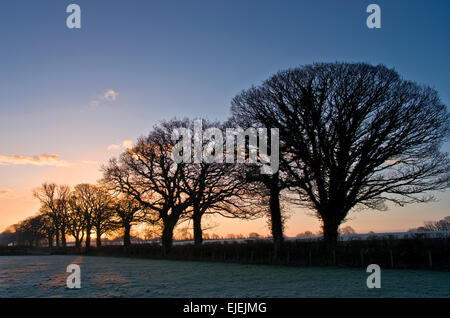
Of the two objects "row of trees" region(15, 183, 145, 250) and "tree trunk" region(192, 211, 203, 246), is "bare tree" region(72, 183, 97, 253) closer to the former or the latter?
"row of trees" region(15, 183, 145, 250)

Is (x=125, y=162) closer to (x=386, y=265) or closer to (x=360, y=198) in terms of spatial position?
(x=360, y=198)

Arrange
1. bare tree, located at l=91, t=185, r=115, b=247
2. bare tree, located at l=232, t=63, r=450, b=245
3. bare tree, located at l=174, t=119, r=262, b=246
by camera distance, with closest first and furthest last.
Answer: bare tree, located at l=232, t=63, r=450, b=245
bare tree, located at l=174, t=119, r=262, b=246
bare tree, located at l=91, t=185, r=115, b=247

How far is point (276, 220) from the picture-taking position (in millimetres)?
30469

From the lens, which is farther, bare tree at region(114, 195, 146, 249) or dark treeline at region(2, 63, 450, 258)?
bare tree at region(114, 195, 146, 249)

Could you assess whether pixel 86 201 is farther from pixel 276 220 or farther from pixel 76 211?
pixel 276 220

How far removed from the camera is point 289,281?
17359 millimetres

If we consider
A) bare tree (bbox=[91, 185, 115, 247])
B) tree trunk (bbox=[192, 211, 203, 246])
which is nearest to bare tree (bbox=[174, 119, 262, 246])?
tree trunk (bbox=[192, 211, 203, 246])

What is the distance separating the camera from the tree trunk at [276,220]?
29.5 m

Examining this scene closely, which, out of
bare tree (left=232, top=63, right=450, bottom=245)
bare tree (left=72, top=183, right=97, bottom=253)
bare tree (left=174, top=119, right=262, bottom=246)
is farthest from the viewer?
bare tree (left=72, top=183, right=97, bottom=253)

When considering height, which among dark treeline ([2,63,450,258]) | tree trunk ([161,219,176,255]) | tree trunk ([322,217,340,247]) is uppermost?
dark treeline ([2,63,450,258])

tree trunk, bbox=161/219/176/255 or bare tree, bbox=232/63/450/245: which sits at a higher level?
→ bare tree, bbox=232/63/450/245

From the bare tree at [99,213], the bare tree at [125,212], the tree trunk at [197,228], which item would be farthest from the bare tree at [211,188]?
the bare tree at [99,213]

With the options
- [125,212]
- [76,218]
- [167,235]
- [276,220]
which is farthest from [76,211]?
[276,220]

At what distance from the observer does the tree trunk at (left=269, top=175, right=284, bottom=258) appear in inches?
1162
